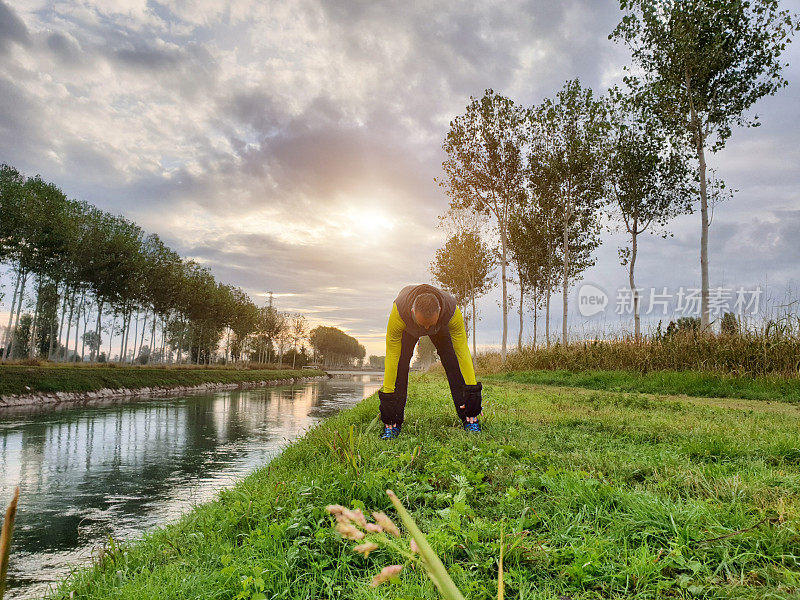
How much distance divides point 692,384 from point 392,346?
9.32 meters

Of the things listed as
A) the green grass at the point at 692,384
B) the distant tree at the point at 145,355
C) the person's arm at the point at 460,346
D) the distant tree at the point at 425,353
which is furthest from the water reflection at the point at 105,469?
the distant tree at the point at 425,353

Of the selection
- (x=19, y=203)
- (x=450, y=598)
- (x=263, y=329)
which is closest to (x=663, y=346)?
(x=450, y=598)

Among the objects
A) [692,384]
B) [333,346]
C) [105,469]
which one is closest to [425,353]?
[333,346]

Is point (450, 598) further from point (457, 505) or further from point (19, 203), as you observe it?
point (19, 203)

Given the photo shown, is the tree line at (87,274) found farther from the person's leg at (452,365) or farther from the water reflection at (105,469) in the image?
the person's leg at (452,365)

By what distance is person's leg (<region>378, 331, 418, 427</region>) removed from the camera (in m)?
5.96

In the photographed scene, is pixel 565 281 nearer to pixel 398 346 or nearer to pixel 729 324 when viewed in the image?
pixel 729 324

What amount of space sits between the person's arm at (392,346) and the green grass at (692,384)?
877 centimetres

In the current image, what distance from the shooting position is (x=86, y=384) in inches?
893

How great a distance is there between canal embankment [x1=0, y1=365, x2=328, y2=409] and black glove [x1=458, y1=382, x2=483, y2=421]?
64.6ft

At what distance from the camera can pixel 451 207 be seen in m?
28.5

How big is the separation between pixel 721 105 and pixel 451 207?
47.2 ft

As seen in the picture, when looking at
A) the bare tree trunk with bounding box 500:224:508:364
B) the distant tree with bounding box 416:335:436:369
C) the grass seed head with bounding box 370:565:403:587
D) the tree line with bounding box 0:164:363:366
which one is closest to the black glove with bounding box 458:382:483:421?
the grass seed head with bounding box 370:565:403:587

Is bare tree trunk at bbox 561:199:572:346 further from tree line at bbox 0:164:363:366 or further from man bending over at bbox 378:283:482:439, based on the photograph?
tree line at bbox 0:164:363:366
